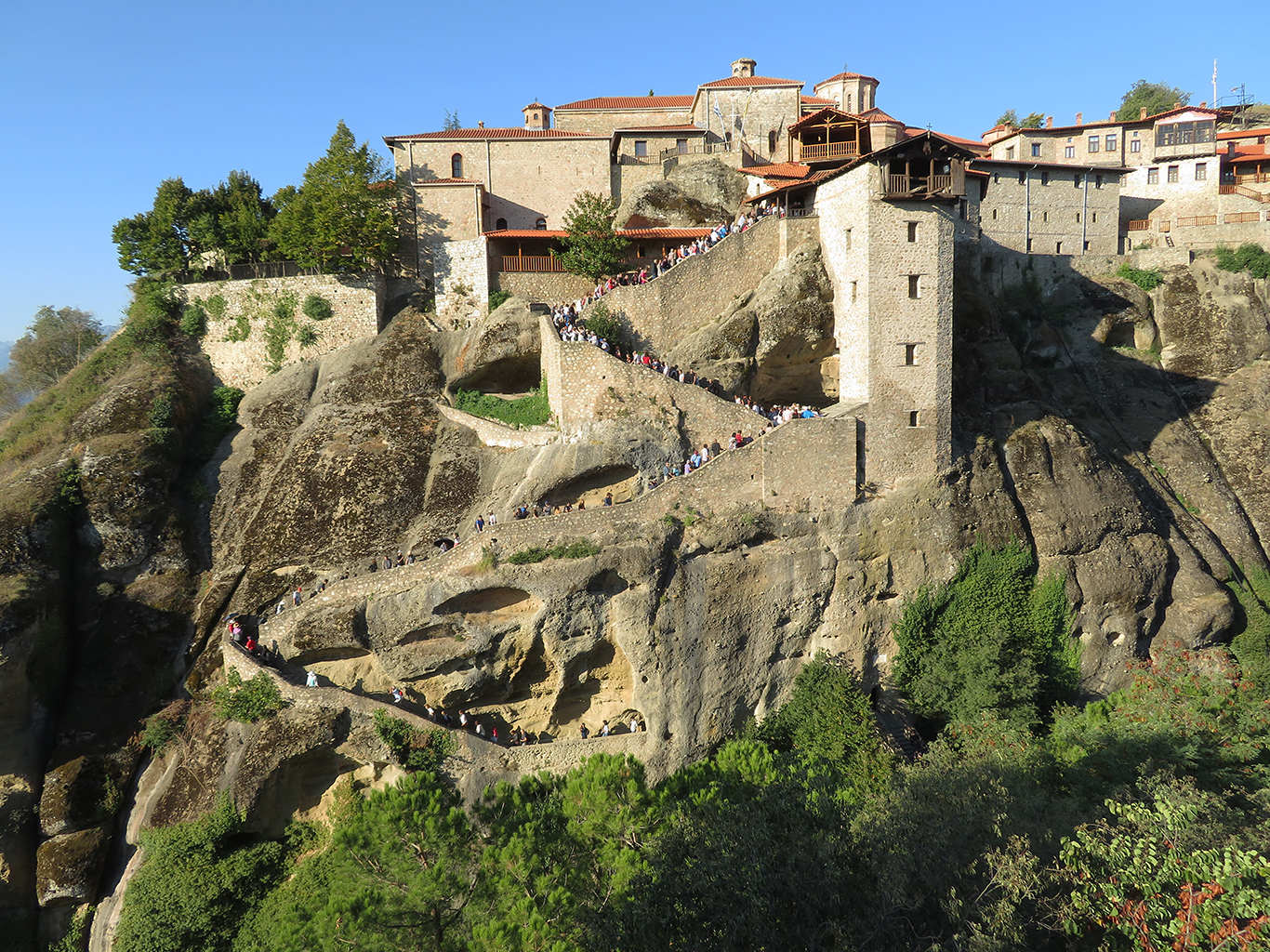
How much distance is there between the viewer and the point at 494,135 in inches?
1598

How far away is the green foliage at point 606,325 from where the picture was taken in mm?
30125

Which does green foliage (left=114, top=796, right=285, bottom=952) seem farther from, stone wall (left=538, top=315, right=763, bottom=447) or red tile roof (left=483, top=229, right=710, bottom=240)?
red tile roof (left=483, top=229, right=710, bottom=240)

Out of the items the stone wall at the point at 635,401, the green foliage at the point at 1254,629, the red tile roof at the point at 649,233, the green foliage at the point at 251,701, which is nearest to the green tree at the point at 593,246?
the red tile roof at the point at 649,233

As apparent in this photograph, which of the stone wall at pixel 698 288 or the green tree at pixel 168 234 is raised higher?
the green tree at pixel 168 234

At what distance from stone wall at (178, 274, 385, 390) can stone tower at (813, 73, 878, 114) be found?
103ft

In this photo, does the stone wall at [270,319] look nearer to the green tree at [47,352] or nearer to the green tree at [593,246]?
the green tree at [593,246]

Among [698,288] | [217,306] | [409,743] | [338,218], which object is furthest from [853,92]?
[409,743]

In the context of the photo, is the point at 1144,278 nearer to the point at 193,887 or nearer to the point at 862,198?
the point at 862,198

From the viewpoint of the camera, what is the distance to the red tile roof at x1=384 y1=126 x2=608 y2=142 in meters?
39.5

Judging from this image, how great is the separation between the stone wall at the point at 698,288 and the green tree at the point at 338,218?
496 inches

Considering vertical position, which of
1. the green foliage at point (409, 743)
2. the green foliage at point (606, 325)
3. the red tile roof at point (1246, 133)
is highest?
the red tile roof at point (1246, 133)

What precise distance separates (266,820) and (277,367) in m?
20.5

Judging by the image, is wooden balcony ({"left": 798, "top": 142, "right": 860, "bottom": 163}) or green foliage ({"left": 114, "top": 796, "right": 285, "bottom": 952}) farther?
wooden balcony ({"left": 798, "top": 142, "right": 860, "bottom": 163})

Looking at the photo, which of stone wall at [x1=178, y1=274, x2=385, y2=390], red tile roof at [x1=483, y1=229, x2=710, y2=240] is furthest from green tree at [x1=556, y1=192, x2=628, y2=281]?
stone wall at [x1=178, y1=274, x2=385, y2=390]
